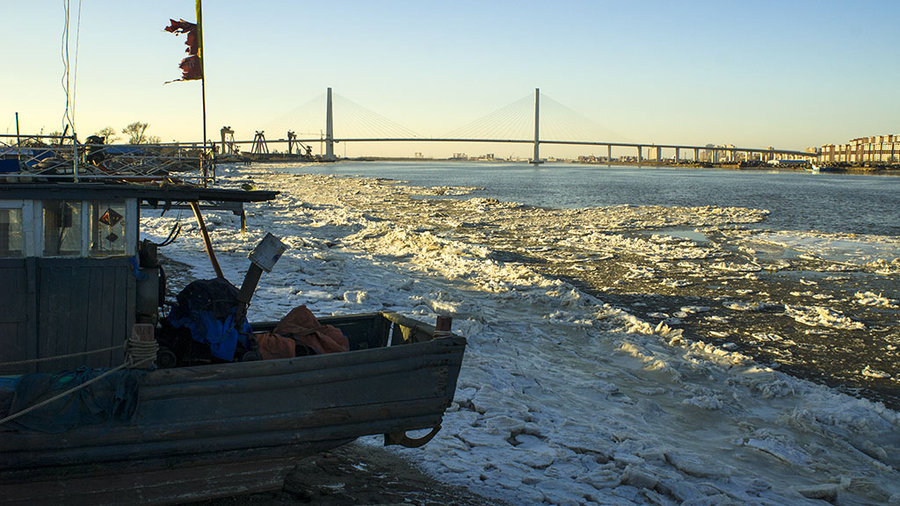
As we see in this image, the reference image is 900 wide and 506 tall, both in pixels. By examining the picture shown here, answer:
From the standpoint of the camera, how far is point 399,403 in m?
5.16

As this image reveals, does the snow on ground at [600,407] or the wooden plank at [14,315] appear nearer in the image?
the wooden plank at [14,315]

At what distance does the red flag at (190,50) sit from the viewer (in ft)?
21.7

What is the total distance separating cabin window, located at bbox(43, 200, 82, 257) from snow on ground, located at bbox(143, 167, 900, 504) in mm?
3242

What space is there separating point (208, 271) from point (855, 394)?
1063 centimetres

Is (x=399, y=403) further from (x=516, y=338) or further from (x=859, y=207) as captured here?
(x=859, y=207)

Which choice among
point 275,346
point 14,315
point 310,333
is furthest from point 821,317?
point 14,315

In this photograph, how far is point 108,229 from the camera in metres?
5.18

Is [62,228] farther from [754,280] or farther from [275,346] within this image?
[754,280]

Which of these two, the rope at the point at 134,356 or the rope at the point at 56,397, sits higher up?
the rope at the point at 134,356

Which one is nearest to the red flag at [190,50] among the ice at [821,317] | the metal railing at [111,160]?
the metal railing at [111,160]

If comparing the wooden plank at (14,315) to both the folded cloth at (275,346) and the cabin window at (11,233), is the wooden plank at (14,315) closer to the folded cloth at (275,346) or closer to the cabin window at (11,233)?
the cabin window at (11,233)

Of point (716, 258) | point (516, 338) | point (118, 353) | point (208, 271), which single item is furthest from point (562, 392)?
point (716, 258)

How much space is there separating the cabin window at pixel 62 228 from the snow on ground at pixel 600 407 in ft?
10.6

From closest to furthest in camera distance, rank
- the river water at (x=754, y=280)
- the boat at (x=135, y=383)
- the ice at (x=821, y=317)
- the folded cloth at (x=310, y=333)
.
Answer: the boat at (x=135, y=383)
the folded cloth at (x=310, y=333)
the river water at (x=754, y=280)
the ice at (x=821, y=317)
